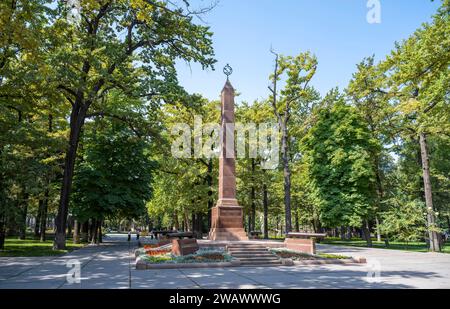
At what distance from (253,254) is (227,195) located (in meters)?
5.41

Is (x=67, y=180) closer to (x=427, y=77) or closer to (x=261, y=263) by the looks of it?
(x=261, y=263)

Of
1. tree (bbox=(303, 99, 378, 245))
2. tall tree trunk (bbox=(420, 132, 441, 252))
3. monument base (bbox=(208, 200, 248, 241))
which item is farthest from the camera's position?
tree (bbox=(303, 99, 378, 245))

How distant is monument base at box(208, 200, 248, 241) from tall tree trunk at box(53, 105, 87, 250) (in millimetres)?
8730

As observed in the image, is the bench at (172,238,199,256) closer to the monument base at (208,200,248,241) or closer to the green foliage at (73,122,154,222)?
the monument base at (208,200,248,241)

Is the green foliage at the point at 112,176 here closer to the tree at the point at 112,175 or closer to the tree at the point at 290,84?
the tree at the point at 112,175

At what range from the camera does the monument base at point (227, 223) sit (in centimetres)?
1858

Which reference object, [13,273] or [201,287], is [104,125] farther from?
[201,287]

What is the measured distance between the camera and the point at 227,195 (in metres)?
19.9

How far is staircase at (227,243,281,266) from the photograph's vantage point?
46.3ft

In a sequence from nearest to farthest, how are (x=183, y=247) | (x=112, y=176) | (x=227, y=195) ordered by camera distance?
(x=183, y=247) → (x=227, y=195) → (x=112, y=176)

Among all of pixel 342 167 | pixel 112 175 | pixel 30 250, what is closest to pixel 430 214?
pixel 342 167

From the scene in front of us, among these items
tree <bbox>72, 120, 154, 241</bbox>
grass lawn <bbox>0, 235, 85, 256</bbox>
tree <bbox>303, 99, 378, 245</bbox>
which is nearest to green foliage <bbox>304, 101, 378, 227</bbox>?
tree <bbox>303, 99, 378, 245</bbox>

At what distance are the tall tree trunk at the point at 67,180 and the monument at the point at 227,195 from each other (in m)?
8.61
